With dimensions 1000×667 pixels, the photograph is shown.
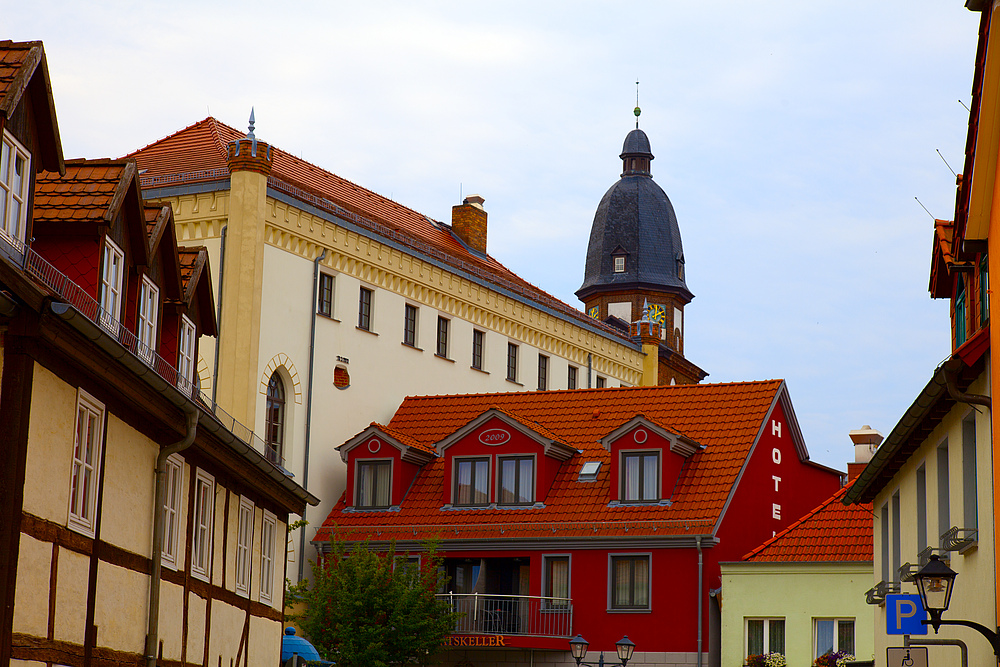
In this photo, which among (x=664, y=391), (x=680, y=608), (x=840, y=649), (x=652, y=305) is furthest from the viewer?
(x=652, y=305)

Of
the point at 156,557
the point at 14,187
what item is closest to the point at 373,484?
the point at 156,557

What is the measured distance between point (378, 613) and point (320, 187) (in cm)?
1526

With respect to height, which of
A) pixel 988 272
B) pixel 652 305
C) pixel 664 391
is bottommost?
pixel 988 272

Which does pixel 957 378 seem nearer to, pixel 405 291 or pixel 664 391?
pixel 664 391

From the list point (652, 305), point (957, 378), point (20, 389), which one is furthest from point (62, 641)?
point (652, 305)

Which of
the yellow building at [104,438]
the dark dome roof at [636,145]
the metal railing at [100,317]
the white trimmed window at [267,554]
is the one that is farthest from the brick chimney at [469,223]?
the dark dome roof at [636,145]

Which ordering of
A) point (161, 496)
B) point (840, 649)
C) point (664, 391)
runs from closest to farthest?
1. point (161, 496)
2. point (840, 649)
3. point (664, 391)

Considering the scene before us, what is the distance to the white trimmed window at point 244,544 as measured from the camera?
71.5 ft

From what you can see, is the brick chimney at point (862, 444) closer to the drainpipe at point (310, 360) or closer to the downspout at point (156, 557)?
the drainpipe at point (310, 360)

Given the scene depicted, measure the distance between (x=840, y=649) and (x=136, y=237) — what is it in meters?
19.6

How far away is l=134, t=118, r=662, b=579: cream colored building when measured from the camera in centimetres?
3816

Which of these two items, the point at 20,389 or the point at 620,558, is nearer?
the point at 20,389

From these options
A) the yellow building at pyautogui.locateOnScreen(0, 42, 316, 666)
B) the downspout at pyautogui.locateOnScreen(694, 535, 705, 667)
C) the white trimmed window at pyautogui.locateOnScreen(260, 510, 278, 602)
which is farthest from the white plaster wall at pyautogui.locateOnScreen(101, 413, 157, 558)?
the downspout at pyautogui.locateOnScreen(694, 535, 705, 667)

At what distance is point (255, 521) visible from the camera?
23000mm
